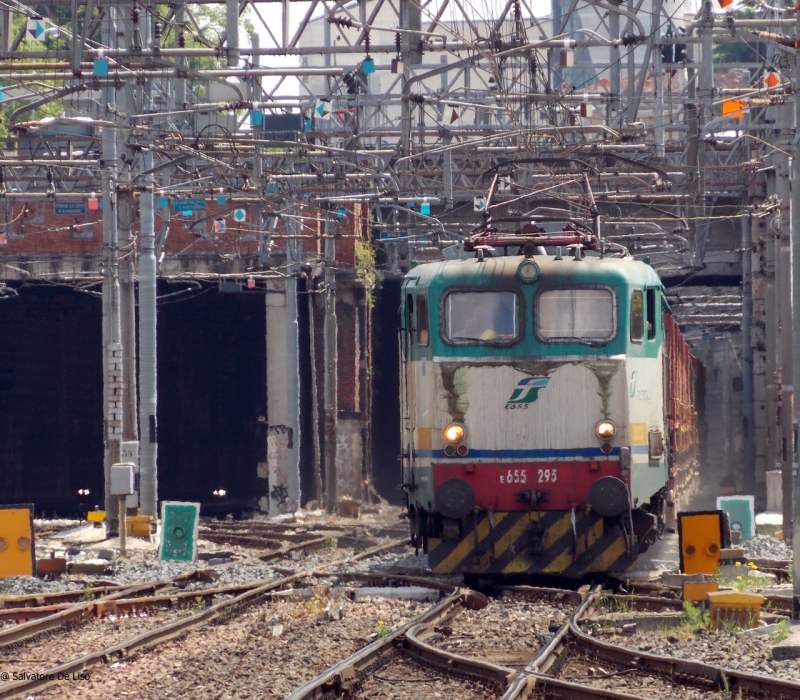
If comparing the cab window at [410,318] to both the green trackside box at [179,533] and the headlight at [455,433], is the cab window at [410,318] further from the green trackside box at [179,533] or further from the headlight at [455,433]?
the green trackside box at [179,533]

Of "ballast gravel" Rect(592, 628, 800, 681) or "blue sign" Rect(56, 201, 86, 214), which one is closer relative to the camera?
"ballast gravel" Rect(592, 628, 800, 681)

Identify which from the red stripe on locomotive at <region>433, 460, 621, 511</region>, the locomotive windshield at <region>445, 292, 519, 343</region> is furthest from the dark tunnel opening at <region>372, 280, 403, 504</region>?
the red stripe on locomotive at <region>433, 460, 621, 511</region>

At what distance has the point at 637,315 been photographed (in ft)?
41.6

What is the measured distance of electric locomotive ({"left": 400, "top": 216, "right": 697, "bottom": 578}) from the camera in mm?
12398

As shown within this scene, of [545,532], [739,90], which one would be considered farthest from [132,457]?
[739,90]

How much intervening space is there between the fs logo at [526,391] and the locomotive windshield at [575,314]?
17.3 inches

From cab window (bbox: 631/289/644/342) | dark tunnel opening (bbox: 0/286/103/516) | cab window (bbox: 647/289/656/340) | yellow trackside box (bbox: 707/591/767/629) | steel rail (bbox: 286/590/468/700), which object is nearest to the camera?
steel rail (bbox: 286/590/468/700)

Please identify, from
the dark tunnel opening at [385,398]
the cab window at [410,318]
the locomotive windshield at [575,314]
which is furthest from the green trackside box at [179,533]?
the dark tunnel opening at [385,398]

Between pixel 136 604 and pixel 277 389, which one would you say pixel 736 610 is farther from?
pixel 277 389

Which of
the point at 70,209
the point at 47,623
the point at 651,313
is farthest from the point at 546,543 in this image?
the point at 70,209

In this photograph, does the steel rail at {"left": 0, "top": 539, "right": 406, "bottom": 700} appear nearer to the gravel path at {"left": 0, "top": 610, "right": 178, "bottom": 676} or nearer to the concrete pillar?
the gravel path at {"left": 0, "top": 610, "right": 178, "bottom": 676}

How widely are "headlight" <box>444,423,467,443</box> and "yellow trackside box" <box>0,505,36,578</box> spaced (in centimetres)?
488

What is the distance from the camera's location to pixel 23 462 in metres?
35.1

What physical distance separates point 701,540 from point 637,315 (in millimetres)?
2466
